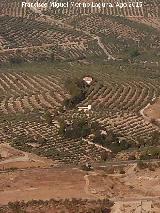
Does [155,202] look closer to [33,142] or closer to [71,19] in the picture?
[33,142]

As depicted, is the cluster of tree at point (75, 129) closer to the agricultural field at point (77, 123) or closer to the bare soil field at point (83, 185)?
the agricultural field at point (77, 123)

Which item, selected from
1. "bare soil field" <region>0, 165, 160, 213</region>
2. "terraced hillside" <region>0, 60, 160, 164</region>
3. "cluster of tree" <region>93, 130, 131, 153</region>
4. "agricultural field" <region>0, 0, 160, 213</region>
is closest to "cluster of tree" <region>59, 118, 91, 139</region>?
"agricultural field" <region>0, 0, 160, 213</region>

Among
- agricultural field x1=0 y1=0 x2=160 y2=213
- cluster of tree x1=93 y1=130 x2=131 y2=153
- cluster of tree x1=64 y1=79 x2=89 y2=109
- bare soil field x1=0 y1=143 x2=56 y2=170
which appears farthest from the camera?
cluster of tree x1=64 y1=79 x2=89 y2=109

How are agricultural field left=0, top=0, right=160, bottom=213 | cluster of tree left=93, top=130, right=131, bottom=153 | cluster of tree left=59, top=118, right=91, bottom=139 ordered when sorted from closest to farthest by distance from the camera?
agricultural field left=0, top=0, right=160, bottom=213
cluster of tree left=93, top=130, right=131, bottom=153
cluster of tree left=59, top=118, right=91, bottom=139

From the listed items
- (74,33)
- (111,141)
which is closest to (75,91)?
(111,141)

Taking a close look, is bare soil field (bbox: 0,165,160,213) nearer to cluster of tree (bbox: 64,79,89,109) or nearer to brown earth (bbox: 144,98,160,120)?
brown earth (bbox: 144,98,160,120)

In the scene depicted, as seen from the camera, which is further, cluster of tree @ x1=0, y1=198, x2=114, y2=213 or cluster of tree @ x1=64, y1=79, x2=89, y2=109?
cluster of tree @ x1=64, y1=79, x2=89, y2=109
